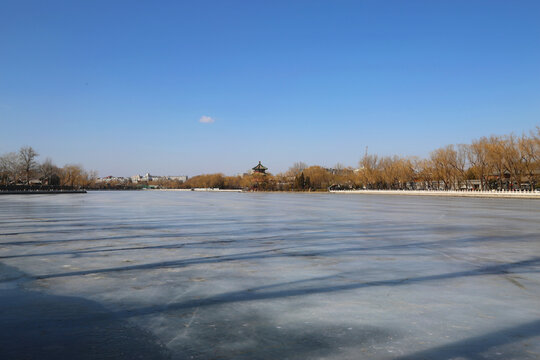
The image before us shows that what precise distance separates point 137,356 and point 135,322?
0.80 metres

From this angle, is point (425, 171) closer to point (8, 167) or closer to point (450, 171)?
point (450, 171)

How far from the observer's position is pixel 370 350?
10.1 ft

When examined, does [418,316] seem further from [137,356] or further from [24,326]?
[24,326]

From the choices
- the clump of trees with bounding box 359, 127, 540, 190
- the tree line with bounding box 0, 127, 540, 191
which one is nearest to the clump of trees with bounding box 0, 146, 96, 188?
the tree line with bounding box 0, 127, 540, 191

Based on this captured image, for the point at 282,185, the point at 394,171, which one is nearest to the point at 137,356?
the point at 394,171

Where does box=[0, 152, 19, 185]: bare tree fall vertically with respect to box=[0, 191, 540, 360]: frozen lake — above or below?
above

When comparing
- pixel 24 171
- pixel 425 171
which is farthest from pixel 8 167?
pixel 425 171

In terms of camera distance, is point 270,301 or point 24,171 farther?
point 24,171

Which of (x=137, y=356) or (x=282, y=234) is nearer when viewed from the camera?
(x=137, y=356)

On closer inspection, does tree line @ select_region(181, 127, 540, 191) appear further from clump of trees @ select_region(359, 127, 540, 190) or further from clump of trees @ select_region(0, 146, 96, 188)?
clump of trees @ select_region(0, 146, 96, 188)

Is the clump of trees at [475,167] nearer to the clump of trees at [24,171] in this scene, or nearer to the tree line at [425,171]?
the tree line at [425,171]

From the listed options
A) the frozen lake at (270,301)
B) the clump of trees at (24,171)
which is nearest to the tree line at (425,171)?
→ the clump of trees at (24,171)

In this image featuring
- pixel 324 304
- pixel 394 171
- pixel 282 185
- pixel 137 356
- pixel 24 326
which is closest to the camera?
pixel 137 356

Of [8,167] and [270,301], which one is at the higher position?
[8,167]
